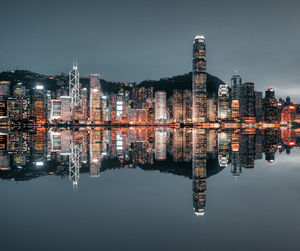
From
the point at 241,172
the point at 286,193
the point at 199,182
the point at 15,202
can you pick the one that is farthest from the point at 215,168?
the point at 15,202

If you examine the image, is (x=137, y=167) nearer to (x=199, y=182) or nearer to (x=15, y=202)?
(x=199, y=182)

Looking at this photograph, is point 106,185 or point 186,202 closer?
point 186,202

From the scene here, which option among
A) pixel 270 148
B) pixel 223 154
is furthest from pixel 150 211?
pixel 270 148

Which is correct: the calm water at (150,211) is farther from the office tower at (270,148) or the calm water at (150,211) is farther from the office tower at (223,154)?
the office tower at (270,148)

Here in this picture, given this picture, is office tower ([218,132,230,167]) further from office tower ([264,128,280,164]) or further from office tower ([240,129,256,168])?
office tower ([264,128,280,164])

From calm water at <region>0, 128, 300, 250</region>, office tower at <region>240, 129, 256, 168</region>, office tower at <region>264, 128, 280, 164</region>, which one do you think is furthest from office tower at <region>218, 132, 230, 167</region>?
calm water at <region>0, 128, 300, 250</region>

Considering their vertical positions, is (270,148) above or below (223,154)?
below

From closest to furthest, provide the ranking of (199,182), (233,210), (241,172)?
(233,210)
(199,182)
(241,172)

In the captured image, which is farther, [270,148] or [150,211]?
[270,148]

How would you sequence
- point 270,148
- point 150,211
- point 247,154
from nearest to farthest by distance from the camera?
point 150,211 < point 247,154 < point 270,148

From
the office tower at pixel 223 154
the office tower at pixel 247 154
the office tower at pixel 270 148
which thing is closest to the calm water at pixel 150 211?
the office tower at pixel 223 154

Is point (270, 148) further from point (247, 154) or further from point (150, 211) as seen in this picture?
point (150, 211)
